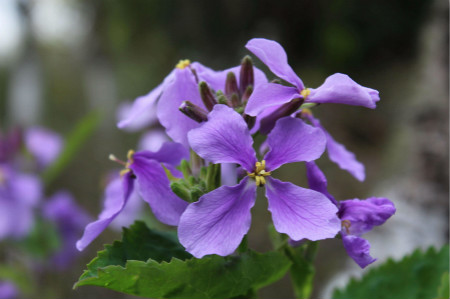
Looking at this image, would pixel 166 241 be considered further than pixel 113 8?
No

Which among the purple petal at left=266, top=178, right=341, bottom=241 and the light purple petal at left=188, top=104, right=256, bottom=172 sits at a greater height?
the light purple petal at left=188, top=104, right=256, bottom=172

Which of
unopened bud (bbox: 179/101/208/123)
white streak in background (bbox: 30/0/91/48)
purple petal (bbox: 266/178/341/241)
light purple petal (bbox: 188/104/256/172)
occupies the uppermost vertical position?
white streak in background (bbox: 30/0/91/48)

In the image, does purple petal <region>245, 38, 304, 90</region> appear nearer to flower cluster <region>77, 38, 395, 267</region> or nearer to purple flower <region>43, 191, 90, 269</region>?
flower cluster <region>77, 38, 395, 267</region>

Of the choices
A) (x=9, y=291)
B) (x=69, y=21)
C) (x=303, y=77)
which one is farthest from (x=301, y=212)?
(x=69, y=21)

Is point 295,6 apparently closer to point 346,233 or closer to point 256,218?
point 256,218

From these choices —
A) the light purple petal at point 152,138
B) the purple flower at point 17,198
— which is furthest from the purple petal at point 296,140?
the purple flower at point 17,198

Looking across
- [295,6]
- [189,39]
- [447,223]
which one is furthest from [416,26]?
[447,223]

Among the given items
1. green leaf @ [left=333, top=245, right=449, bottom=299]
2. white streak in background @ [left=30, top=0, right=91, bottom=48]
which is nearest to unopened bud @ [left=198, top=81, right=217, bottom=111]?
green leaf @ [left=333, top=245, right=449, bottom=299]
